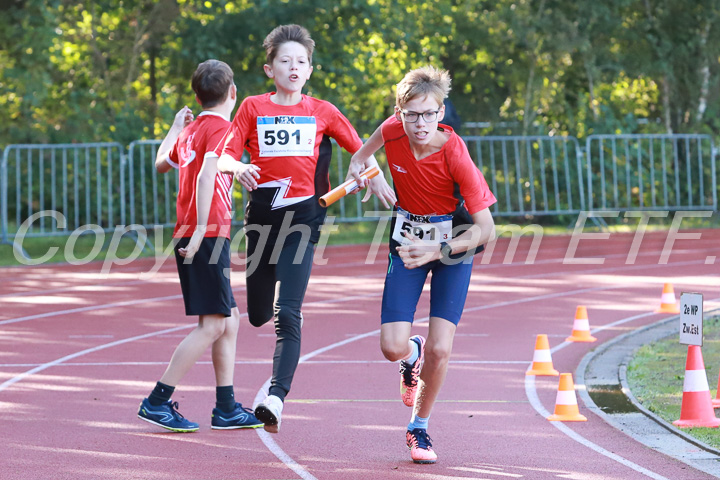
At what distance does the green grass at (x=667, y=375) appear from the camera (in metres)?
7.12

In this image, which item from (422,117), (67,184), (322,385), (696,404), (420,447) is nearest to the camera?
(422,117)

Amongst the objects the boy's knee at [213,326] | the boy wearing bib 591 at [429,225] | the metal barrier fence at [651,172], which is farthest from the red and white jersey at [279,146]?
the metal barrier fence at [651,172]

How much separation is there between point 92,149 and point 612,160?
407 inches

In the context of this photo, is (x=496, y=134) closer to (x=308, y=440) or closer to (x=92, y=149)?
(x=92, y=149)

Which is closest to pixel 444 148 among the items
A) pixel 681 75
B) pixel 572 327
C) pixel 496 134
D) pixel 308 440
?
pixel 308 440

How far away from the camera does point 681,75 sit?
25.7 meters

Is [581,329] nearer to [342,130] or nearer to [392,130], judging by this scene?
[342,130]

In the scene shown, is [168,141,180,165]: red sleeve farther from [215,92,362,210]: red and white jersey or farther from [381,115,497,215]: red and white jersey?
[381,115,497,215]: red and white jersey

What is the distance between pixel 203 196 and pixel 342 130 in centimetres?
89

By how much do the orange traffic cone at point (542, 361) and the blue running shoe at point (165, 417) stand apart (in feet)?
10.1

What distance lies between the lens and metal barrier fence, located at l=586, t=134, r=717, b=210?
22531mm

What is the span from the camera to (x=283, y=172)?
6211 mm

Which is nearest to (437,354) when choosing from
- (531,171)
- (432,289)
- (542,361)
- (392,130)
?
(432,289)

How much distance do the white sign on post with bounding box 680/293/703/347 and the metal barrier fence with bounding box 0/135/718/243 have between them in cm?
1241
